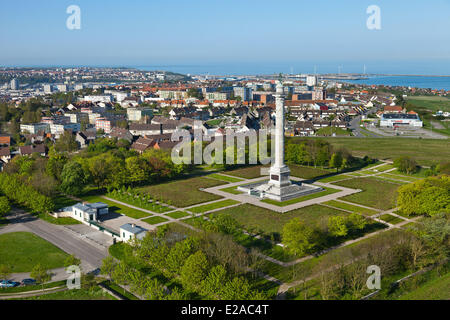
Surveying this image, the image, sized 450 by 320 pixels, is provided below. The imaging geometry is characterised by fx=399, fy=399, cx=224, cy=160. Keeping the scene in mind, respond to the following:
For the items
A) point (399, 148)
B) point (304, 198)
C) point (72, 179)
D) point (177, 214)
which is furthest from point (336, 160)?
point (72, 179)

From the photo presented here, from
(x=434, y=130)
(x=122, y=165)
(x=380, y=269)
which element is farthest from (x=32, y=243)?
(x=434, y=130)

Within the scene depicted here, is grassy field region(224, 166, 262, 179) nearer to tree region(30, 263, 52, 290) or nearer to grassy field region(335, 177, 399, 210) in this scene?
grassy field region(335, 177, 399, 210)

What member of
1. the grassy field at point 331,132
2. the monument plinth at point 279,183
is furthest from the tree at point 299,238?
the grassy field at point 331,132

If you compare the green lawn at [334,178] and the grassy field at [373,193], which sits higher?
the green lawn at [334,178]

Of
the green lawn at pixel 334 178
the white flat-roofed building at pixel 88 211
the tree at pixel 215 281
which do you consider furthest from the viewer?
the green lawn at pixel 334 178

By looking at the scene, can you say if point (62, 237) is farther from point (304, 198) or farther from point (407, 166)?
point (407, 166)

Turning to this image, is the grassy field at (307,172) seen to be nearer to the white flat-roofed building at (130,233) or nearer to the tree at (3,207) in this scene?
the white flat-roofed building at (130,233)
